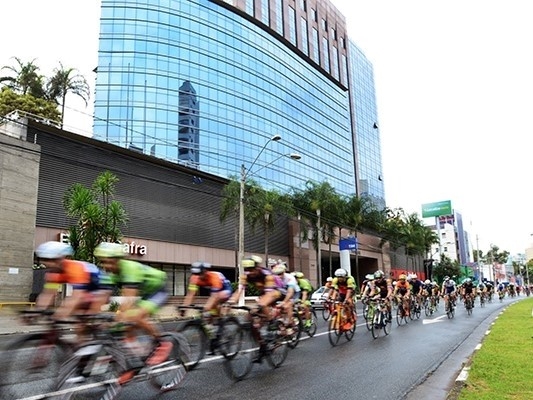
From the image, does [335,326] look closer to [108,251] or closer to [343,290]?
[343,290]

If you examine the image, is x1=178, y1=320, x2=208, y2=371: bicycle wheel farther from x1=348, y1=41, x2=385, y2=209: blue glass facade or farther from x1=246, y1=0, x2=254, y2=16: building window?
x1=348, y1=41, x2=385, y2=209: blue glass facade

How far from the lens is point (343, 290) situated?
13844 millimetres

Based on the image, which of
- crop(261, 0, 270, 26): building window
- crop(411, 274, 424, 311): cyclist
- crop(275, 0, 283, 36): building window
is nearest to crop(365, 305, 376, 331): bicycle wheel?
crop(411, 274, 424, 311): cyclist

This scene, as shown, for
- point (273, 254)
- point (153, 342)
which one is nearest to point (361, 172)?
point (273, 254)

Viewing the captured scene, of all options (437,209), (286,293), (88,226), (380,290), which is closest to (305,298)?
(286,293)

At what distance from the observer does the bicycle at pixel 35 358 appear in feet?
19.2

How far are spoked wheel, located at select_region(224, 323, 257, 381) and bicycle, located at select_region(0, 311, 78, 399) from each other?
3.01m

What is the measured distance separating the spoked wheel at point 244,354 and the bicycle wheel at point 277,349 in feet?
1.32

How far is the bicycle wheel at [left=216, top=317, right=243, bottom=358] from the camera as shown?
327 inches

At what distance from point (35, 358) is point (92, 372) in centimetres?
76

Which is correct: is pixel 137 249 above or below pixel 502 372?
above

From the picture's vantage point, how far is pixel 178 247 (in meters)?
38.3

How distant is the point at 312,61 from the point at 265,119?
21345 millimetres

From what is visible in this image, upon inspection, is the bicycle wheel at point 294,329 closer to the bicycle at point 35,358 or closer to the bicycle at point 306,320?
the bicycle at point 306,320
